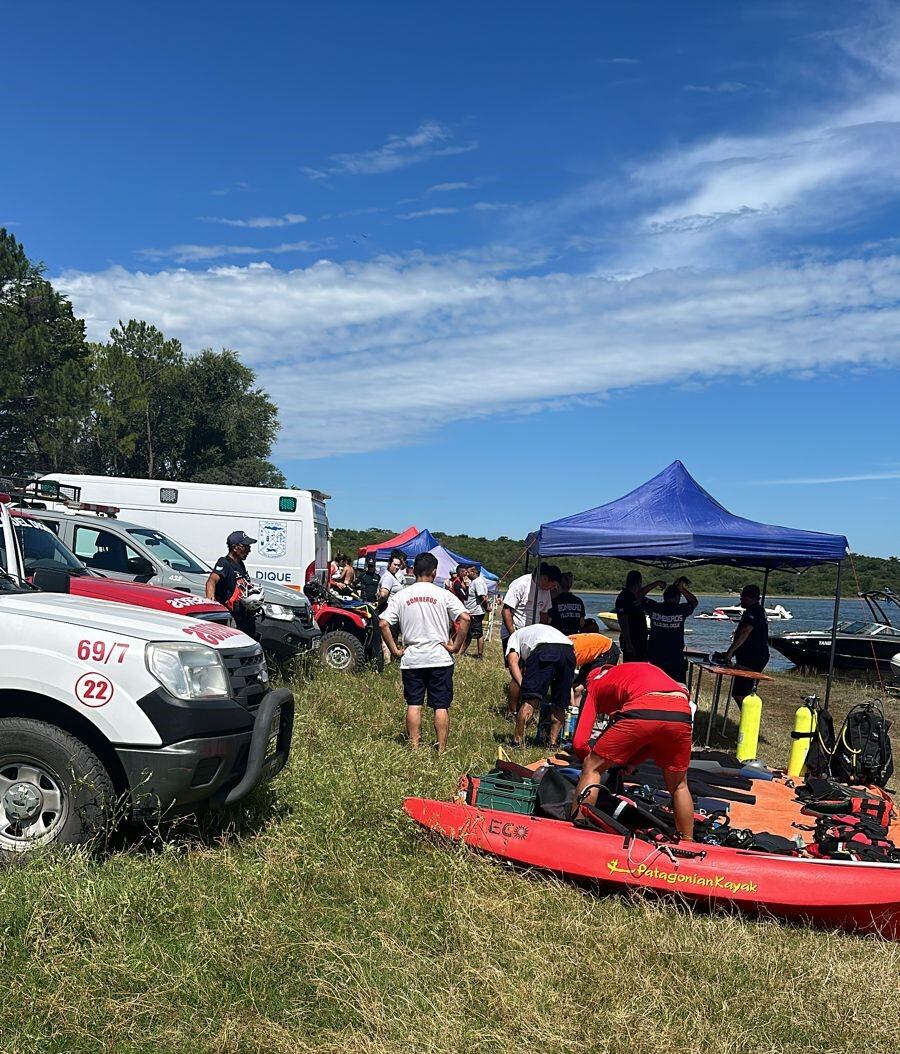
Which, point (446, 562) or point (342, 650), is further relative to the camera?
point (446, 562)

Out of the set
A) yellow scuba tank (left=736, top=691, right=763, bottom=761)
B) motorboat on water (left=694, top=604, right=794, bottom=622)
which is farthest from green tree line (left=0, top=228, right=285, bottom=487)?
yellow scuba tank (left=736, top=691, right=763, bottom=761)

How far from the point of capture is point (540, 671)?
892cm

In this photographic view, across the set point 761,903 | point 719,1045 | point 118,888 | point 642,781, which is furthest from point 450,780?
point 719,1045

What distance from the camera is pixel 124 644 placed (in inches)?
187

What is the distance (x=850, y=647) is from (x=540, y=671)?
47.3 ft

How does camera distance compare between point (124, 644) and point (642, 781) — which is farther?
point (642, 781)

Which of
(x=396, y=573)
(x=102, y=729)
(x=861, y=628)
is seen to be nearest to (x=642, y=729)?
(x=102, y=729)

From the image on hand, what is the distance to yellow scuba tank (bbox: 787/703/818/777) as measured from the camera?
861cm

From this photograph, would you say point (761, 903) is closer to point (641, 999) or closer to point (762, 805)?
point (641, 999)

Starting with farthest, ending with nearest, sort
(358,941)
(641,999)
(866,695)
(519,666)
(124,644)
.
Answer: (866,695)
(519,666)
(124,644)
(358,941)
(641,999)

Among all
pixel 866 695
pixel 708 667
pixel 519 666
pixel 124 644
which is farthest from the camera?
pixel 866 695

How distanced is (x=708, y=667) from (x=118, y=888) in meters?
7.65

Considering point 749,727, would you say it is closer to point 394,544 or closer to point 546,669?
point 546,669

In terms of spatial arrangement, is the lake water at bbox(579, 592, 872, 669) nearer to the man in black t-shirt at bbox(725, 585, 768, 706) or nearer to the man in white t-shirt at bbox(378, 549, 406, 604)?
the man in black t-shirt at bbox(725, 585, 768, 706)
